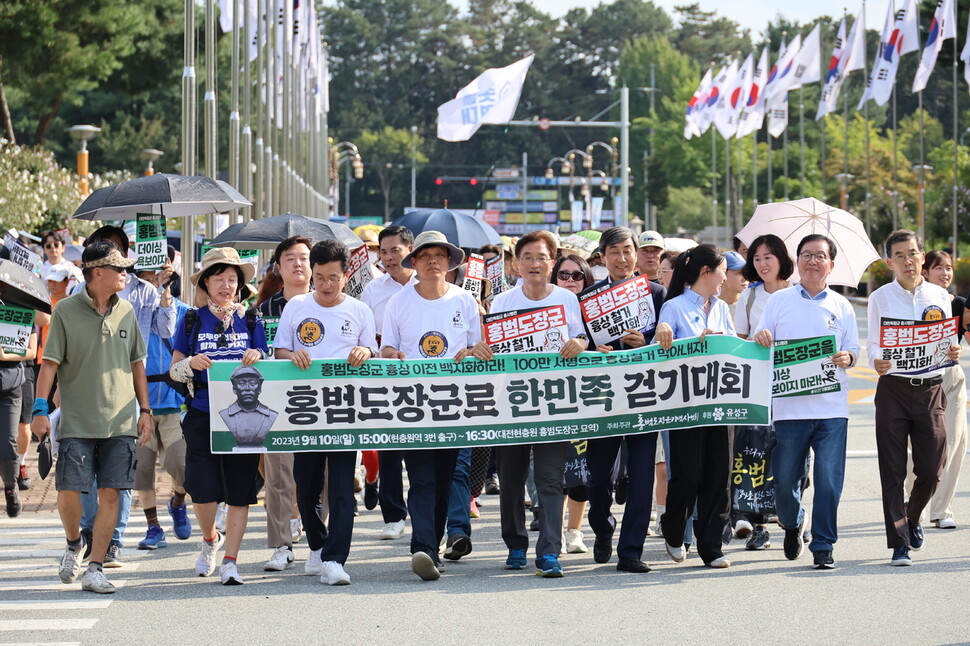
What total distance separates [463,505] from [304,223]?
4085 mm

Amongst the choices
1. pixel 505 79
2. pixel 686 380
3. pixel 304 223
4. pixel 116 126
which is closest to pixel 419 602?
pixel 686 380

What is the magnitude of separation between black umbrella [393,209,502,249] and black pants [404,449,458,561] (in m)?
3.95

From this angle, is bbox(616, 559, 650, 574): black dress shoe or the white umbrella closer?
bbox(616, 559, 650, 574): black dress shoe

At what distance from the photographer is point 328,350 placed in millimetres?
8422

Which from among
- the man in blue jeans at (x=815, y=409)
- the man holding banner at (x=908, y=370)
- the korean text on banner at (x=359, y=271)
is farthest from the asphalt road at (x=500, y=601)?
the korean text on banner at (x=359, y=271)

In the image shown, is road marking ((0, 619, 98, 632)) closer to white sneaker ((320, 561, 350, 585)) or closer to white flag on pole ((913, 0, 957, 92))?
white sneaker ((320, 561, 350, 585))

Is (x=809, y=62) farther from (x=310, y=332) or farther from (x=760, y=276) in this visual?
(x=310, y=332)

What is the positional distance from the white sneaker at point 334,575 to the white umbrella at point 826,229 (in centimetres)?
388

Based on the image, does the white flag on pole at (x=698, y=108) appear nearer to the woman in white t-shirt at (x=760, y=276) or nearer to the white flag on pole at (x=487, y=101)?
the white flag on pole at (x=487, y=101)

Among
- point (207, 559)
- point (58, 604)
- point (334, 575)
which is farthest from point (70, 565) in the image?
point (334, 575)

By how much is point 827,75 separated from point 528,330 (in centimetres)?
4806

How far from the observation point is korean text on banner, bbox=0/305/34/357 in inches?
372

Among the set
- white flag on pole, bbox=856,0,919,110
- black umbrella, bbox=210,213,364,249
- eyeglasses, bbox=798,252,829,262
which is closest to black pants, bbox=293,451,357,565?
eyeglasses, bbox=798,252,829,262

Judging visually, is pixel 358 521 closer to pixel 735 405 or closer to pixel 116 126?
pixel 735 405
